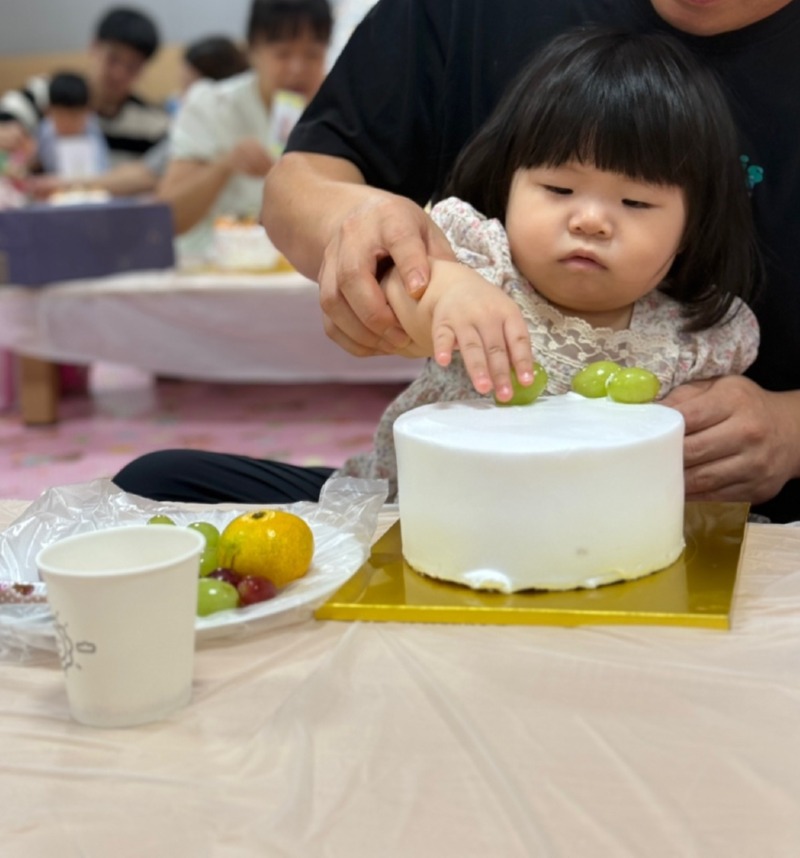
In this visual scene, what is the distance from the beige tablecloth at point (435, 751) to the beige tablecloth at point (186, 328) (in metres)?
2.42

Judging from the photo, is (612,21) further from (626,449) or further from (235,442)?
(235,442)

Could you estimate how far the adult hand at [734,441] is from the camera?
3.92ft

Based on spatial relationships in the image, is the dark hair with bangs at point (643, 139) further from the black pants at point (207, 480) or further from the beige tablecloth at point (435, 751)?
the beige tablecloth at point (435, 751)

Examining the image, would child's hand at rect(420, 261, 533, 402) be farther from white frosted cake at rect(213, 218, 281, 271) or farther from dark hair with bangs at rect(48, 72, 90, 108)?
dark hair with bangs at rect(48, 72, 90, 108)

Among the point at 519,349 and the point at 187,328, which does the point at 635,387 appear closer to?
the point at 519,349

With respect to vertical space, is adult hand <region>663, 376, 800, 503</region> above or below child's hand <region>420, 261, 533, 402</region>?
below

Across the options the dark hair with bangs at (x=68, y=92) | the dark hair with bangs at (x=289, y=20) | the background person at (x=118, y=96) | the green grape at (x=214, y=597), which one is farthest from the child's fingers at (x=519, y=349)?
the background person at (x=118, y=96)

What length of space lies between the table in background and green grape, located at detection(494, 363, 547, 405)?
86.5 inches

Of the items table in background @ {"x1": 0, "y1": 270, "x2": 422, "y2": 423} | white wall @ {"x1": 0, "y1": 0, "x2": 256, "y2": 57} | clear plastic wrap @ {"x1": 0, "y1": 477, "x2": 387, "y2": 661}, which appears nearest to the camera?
clear plastic wrap @ {"x1": 0, "y1": 477, "x2": 387, "y2": 661}

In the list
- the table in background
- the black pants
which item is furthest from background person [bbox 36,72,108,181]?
the black pants

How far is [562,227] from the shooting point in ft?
3.96

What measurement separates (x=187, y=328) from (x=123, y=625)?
8.67ft

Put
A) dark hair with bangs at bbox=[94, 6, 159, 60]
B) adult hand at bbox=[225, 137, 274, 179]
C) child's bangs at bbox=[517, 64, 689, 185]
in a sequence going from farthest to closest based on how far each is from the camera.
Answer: dark hair with bangs at bbox=[94, 6, 159, 60], adult hand at bbox=[225, 137, 274, 179], child's bangs at bbox=[517, 64, 689, 185]

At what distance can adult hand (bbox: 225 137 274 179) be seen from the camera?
354 cm
